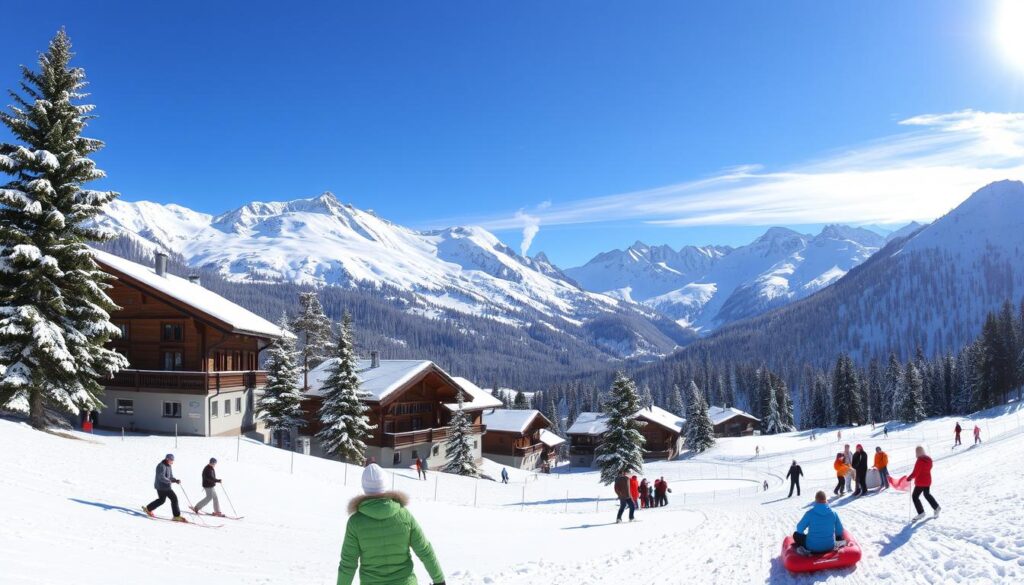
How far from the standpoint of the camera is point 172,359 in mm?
33625

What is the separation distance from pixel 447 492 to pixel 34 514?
2399cm

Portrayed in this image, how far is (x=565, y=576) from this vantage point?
1227 centimetres

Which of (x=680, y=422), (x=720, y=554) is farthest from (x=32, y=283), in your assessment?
(x=680, y=422)

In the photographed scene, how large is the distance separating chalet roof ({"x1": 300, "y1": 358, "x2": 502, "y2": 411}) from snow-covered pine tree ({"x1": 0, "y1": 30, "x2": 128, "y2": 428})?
751 inches

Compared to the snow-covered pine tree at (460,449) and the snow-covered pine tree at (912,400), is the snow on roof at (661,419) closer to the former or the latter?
the snow-covered pine tree at (912,400)

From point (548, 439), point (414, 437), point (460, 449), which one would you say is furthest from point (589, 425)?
point (414, 437)

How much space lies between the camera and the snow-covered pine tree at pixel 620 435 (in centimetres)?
4434

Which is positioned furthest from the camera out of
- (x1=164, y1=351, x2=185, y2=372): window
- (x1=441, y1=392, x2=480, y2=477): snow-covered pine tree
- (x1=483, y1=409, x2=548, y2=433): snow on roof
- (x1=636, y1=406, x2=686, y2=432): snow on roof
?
(x1=636, y1=406, x2=686, y2=432): snow on roof

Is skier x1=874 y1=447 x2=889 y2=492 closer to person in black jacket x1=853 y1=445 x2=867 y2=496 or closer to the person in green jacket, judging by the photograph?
person in black jacket x1=853 y1=445 x2=867 y2=496

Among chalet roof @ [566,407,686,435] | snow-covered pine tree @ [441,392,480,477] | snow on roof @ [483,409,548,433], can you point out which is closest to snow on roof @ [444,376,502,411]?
snow-covered pine tree @ [441,392,480,477]

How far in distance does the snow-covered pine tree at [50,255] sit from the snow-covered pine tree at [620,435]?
1257 inches

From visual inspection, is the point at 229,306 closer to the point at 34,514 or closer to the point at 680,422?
the point at 34,514

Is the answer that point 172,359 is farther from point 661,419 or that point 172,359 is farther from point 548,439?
point 661,419

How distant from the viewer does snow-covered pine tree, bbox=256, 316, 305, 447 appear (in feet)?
138
